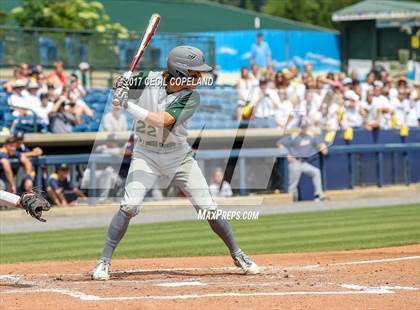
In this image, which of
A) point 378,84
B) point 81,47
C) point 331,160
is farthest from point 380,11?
point 81,47

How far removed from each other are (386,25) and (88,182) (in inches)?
738

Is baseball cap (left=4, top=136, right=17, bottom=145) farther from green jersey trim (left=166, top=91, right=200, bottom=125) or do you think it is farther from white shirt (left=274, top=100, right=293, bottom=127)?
green jersey trim (left=166, top=91, right=200, bottom=125)

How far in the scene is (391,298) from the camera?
26.0ft

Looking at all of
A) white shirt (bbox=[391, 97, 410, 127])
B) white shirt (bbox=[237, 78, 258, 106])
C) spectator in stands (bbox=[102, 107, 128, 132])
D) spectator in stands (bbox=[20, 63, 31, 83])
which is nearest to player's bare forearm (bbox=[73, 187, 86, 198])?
spectator in stands (bbox=[102, 107, 128, 132])

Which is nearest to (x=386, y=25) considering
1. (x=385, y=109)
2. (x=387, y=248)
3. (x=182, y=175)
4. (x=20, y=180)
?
(x=385, y=109)

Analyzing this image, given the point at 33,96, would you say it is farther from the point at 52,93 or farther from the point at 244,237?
the point at 244,237


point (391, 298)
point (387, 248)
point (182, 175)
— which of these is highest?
point (182, 175)

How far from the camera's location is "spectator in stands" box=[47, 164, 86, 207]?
18156 millimetres

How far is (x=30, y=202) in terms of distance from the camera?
8578mm

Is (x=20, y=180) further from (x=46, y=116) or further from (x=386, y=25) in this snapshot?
(x=386, y=25)

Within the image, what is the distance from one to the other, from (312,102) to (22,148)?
662 cm

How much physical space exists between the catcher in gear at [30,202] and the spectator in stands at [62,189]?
31.0 ft

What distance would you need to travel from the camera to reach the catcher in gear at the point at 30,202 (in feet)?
28.1

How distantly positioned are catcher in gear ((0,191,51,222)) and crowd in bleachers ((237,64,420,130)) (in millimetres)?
12564
